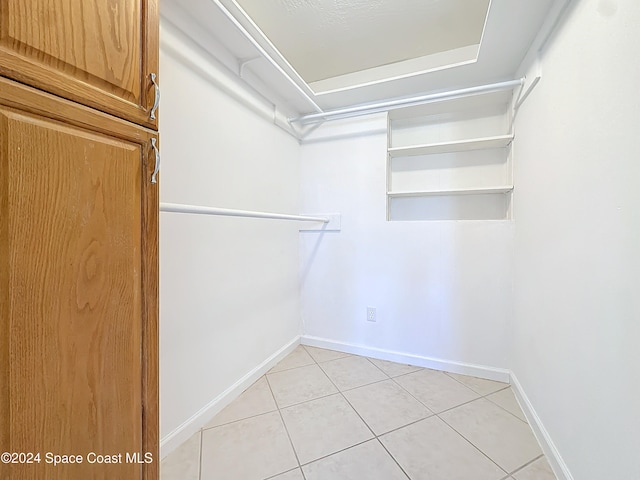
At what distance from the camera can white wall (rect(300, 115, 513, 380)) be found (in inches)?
74.4

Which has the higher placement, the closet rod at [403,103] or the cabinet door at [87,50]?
the closet rod at [403,103]

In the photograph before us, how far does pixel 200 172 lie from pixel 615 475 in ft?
6.21

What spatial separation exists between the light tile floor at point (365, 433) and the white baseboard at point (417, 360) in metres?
0.06

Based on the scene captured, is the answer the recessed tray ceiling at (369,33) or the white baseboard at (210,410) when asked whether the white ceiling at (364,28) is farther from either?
the white baseboard at (210,410)

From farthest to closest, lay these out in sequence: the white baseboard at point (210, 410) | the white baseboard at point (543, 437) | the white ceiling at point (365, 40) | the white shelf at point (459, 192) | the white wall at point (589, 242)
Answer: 1. the white shelf at point (459, 192)
2. the white ceiling at point (365, 40)
3. the white baseboard at point (210, 410)
4. the white baseboard at point (543, 437)
5. the white wall at point (589, 242)

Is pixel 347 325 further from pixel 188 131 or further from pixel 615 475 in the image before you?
pixel 188 131

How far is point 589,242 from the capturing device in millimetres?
958

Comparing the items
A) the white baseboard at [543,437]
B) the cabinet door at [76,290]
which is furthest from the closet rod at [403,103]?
the white baseboard at [543,437]

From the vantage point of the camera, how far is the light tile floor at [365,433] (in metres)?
1.14

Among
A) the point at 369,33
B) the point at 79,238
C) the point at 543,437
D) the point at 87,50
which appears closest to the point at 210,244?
the point at 79,238

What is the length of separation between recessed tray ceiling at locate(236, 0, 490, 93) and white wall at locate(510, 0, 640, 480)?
687 millimetres

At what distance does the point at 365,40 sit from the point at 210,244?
1723mm

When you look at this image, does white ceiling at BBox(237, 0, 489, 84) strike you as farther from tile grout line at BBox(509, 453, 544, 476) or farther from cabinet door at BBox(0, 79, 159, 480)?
tile grout line at BBox(509, 453, 544, 476)

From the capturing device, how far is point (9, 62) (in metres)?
0.51
